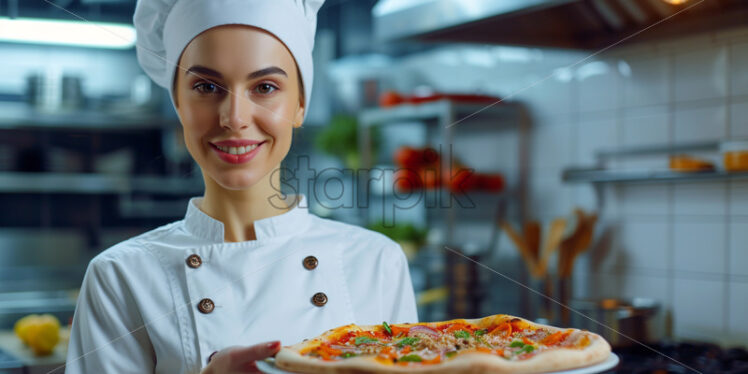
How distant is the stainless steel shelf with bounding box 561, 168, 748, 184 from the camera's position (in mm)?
1151

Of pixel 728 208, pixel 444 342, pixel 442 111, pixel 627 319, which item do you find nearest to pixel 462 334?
pixel 444 342

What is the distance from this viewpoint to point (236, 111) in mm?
494

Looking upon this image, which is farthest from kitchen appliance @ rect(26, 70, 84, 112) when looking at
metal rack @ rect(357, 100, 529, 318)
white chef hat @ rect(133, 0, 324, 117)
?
metal rack @ rect(357, 100, 529, 318)

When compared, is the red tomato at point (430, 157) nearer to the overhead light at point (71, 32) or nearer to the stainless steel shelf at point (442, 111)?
the stainless steel shelf at point (442, 111)

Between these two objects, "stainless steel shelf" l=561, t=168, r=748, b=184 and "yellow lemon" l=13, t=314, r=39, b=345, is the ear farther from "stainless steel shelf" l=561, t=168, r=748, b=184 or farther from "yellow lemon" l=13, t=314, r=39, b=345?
"stainless steel shelf" l=561, t=168, r=748, b=184

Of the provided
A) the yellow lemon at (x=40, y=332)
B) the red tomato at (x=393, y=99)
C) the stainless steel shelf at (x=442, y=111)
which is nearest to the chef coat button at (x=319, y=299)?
the yellow lemon at (x=40, y=332)

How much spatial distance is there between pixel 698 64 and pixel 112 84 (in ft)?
3.21

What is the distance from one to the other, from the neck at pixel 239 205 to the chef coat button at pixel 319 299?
70mm

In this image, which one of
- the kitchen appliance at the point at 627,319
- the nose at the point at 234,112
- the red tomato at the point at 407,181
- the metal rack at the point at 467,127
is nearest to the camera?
the nose at the point at 234,112

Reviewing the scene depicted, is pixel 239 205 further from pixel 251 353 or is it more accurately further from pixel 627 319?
pixel 627 319

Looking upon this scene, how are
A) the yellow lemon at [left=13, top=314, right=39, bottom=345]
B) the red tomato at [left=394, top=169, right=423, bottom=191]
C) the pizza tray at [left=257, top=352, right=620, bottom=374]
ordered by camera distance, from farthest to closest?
the red tomato at [left=394, top=169, right=423, bottom=191] < the yellow lemon at [left=13, top=314, right=39, bottom=345] < the pizza tray at [left=257, top=352, right=620, bottom=374]

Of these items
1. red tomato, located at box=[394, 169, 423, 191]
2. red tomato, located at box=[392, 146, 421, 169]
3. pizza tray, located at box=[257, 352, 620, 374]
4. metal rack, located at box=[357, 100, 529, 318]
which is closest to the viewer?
pizza tray, located at box=[257, 352, 620, 374]

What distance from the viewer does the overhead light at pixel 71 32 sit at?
1.85ft

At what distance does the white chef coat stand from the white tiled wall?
0.77 metres
